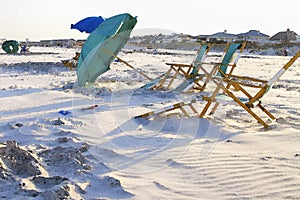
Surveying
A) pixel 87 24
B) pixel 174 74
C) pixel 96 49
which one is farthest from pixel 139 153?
pixel 87 24

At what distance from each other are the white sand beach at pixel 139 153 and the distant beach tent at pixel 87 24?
6.53m

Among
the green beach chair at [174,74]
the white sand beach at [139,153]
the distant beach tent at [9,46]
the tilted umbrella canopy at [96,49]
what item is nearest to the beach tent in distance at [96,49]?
the tilted umbrella canopy at [96,49]

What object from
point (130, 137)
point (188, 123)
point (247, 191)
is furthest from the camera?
point (188, 123)

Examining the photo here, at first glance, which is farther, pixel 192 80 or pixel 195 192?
pixel 192 80

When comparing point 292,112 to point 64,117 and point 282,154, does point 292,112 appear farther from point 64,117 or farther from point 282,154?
point 64,117

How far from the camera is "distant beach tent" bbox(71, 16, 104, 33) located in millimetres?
13211

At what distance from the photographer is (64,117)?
5.89 m

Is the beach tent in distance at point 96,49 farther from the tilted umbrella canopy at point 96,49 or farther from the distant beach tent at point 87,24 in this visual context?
the distant beach tent at point 87,24

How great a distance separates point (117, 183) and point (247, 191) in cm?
117

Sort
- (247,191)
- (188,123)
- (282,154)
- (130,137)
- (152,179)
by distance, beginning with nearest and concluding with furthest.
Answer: (247,191), (152,179), (282,154), (130,137), (188,123)

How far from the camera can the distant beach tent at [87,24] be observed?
13211mm

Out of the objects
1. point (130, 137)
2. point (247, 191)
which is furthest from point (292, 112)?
point (247, 191)

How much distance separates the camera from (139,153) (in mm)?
4227

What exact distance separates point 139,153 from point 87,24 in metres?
10.0
